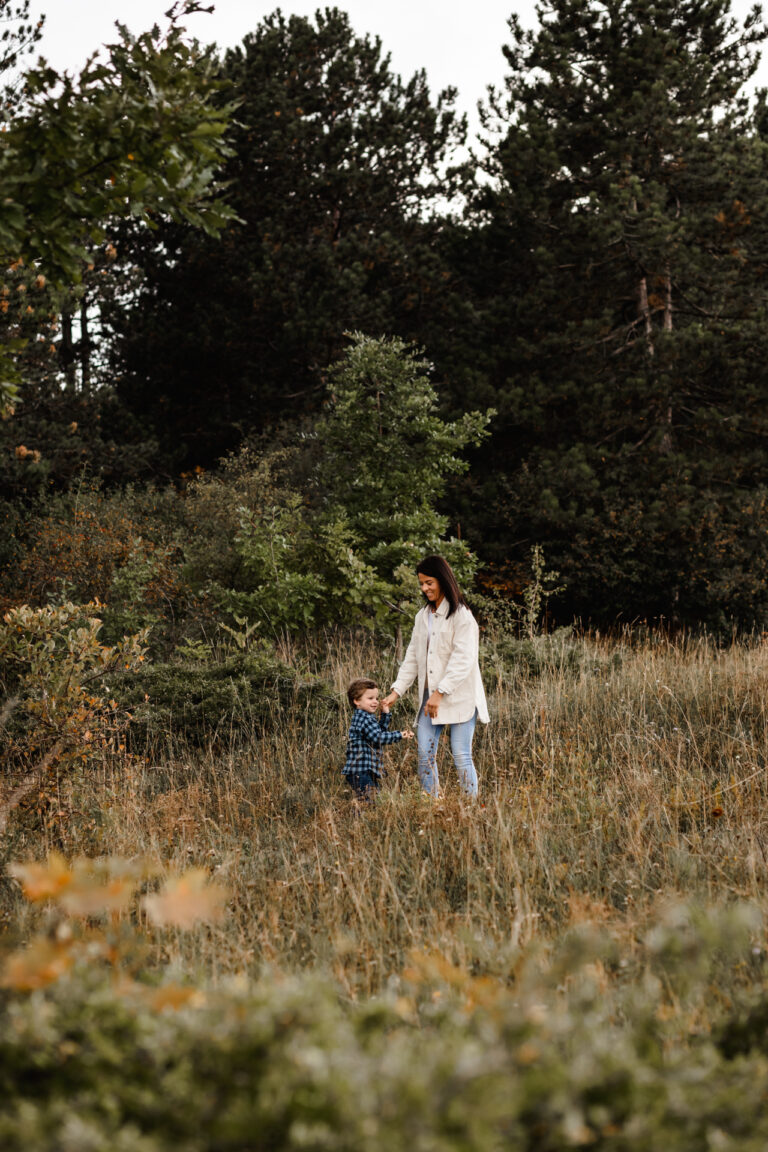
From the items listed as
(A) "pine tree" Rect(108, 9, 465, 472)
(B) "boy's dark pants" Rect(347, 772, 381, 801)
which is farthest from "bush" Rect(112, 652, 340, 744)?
(A) "pine tree" Rect(108, 9, 465, 472)

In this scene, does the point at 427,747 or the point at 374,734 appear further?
the point at 427,747

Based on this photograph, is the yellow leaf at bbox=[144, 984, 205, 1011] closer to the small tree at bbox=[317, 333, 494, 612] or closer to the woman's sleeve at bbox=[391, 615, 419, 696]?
the woman's sleeve at bbox=[391, 615, 419, 696]

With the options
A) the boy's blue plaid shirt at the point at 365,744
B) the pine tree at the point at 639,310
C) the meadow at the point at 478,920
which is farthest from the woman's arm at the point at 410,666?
the pine tree at the point at 639,310

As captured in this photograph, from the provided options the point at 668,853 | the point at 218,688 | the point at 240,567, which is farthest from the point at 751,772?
the point at 240,567

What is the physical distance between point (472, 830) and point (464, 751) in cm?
122

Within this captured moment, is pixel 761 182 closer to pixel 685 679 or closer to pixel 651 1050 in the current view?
pixel 685 679

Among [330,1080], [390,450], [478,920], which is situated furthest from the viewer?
[390,450]

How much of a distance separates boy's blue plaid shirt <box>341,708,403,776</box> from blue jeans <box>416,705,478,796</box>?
0.87ft

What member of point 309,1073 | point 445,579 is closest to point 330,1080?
point 309,1073

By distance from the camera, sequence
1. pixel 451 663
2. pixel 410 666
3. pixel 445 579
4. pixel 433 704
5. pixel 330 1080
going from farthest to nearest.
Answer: pixel 410 666, pixel 445 579, pixel 451 663, pixel 433 704, pixel 330 1080

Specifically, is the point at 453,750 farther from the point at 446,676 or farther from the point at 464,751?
the point at 446,676

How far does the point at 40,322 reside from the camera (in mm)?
11445

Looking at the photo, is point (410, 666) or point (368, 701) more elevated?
point (410, 666)

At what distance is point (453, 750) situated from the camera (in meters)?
5.27
